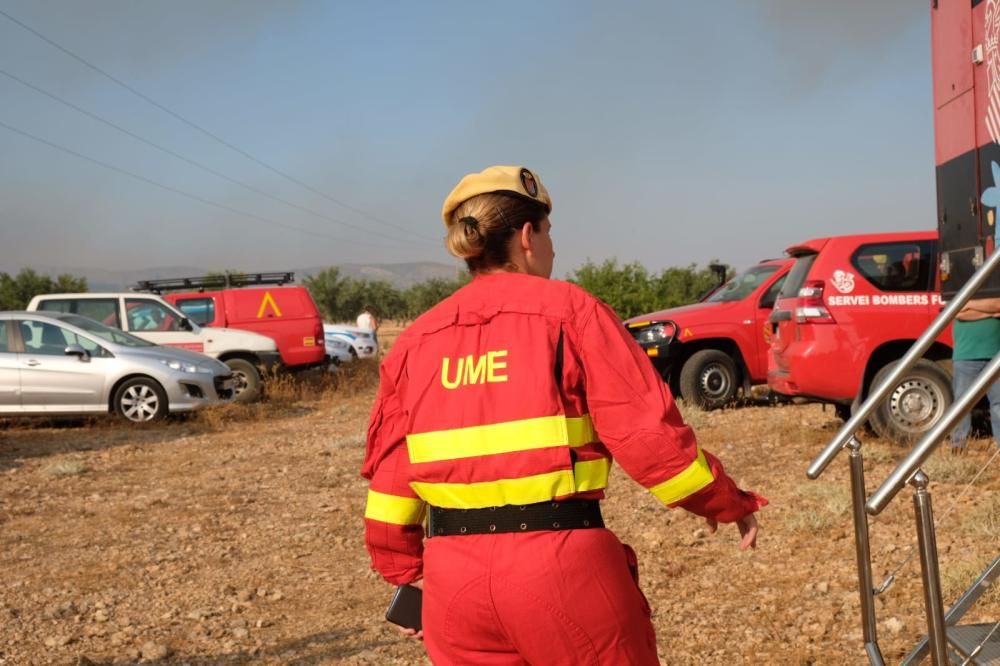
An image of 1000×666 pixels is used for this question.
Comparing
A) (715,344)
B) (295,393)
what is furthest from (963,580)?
(295,393)

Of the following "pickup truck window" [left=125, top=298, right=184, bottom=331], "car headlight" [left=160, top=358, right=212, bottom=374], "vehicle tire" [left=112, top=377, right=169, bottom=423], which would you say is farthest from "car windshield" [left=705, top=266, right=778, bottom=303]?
"pickup truck window" [left=125, top=298, right=184, bottom=331]

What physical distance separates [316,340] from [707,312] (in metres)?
7.60

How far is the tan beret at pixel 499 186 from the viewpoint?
2229mm

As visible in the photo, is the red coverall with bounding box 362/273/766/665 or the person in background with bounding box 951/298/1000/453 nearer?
the red coverall with bounding box 362/273/766/665

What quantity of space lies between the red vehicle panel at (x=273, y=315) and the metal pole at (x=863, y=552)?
14578mm

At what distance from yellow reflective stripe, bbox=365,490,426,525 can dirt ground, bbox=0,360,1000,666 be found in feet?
8.21

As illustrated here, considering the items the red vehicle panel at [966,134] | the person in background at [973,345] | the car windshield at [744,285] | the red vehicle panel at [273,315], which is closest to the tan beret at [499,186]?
the red vehicle panel at [966,134]

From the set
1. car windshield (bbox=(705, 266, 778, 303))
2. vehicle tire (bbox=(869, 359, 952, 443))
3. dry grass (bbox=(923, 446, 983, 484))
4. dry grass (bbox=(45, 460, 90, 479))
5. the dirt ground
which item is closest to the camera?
the dirt ground

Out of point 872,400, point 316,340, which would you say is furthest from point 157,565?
point 316,340

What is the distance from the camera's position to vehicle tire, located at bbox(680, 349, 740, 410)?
39.7 ft

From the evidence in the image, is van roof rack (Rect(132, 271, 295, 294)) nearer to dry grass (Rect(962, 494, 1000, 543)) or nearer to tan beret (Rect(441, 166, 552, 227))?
dry grass (Rect(962, 494, 1000, 543))

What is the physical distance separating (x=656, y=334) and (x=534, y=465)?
33.8ft

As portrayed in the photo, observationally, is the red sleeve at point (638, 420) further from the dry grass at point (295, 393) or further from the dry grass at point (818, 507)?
the dry grass at point (295, 393)

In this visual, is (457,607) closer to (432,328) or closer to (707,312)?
(432,328)
